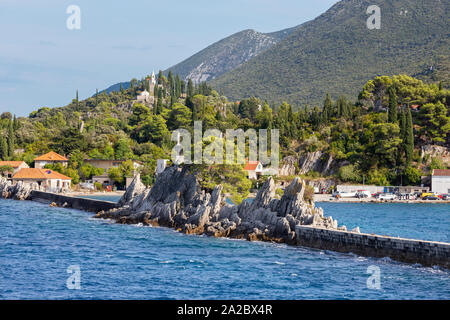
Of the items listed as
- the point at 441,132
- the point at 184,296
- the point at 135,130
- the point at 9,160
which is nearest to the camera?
the point at 184,296

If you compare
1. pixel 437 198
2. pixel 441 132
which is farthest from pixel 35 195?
pixel 441 132

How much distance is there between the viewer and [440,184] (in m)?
86.5

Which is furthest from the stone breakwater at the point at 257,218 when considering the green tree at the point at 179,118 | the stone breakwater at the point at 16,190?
the green tree at the point at 179,118

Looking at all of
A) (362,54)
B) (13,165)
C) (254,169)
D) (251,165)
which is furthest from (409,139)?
(362,54)

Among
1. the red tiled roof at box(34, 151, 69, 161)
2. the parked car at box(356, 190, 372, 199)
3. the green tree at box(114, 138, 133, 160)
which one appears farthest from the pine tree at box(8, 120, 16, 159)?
the parked car at box(356, 190, 372, 199)

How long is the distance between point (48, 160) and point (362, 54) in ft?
340

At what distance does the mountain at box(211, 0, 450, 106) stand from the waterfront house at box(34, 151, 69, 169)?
250 ft

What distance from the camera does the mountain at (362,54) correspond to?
5812 inches

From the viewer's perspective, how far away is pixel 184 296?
21062mm

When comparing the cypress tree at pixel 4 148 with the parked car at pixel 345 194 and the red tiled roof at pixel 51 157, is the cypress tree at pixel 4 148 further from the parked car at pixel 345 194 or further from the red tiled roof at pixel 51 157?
the parked car at pixel 345 194

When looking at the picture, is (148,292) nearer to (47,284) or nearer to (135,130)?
(47,284)

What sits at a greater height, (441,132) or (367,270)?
(441,132)

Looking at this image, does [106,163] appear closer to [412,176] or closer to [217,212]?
[412,176]
